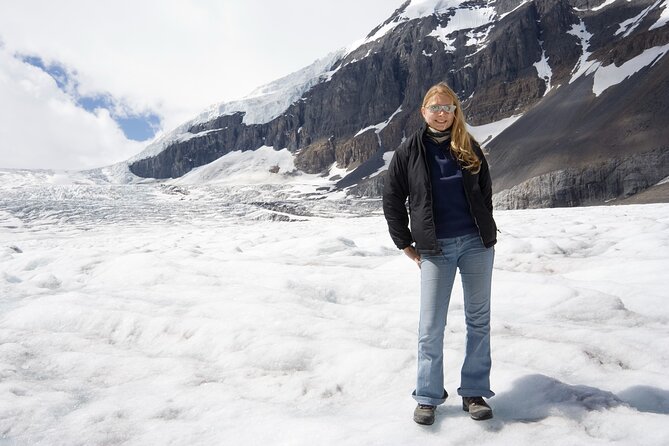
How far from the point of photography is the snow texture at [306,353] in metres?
3.34

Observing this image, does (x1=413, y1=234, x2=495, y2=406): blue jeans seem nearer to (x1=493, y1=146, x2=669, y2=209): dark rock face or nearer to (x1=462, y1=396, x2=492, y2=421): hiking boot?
(x1=462, y1=396, x2=492, y2=421): hiking boot

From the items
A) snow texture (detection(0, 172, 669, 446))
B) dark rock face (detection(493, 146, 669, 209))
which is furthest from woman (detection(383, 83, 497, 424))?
dark rock face (detection(493, 146, 669, 209))

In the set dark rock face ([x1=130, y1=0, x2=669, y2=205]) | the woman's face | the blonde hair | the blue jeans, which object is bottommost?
the blue jeans

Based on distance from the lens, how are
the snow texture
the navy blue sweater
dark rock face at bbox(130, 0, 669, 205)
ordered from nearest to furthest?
1. the snow texture
2. the navy blue sweater
3. dark rock face at bbox(130, 0, 669, 205)

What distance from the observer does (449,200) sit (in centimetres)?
348

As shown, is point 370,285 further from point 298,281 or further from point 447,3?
A: point 447,3

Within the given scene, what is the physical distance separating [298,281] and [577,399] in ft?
16.0

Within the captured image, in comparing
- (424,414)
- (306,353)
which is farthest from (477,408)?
(306,353)

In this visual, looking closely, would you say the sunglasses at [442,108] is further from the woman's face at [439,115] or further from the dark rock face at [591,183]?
the dark rock face at [591,183]

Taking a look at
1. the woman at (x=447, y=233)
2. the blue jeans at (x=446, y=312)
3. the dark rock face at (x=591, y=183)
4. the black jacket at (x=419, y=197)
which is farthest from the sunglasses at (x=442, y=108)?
the dark rock face at (x=591, y=183)

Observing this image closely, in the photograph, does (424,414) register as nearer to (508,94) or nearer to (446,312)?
(446,312)

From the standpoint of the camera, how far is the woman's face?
3504 mm

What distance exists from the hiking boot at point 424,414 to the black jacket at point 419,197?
1219mm

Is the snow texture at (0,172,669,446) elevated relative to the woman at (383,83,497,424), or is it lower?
lower
